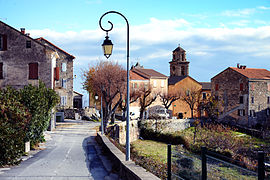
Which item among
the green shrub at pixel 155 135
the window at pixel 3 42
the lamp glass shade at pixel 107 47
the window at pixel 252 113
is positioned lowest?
the green shrub at pixel 155 135

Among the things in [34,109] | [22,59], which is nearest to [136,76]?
[22,59]

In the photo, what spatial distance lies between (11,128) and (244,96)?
47.4 meters

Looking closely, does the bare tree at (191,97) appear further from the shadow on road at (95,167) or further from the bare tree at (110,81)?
the shadow on road at (95,167)

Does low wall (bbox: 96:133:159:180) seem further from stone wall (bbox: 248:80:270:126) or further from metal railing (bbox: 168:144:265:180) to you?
stone wall (bbox: 248:80:270:126)

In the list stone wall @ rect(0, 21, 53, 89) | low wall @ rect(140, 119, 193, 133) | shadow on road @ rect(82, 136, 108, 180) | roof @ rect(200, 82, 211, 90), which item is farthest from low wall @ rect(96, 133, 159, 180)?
roof @ rect(200, 82, 211, 90)

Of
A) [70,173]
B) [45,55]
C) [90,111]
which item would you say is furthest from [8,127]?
[90,111]

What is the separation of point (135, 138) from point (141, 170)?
30955 mm

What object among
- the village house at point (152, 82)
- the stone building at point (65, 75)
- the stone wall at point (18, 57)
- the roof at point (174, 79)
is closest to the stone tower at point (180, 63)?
the roof at point (174, 79)

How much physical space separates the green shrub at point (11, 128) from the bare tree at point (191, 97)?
45.4m

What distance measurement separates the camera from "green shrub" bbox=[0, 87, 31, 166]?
13.3m

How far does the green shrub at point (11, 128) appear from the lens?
1326cm

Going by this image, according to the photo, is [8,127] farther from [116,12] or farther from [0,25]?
[0,25]

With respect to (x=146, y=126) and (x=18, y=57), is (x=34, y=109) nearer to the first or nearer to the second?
(x=18, y=57)

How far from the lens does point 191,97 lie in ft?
210
